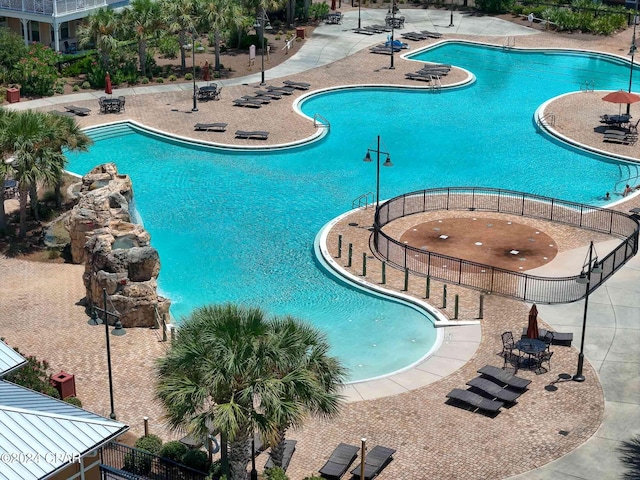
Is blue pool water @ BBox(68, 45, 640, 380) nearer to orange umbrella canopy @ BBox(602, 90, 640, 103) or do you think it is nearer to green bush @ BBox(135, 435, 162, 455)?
orange umbrella canopy @ BBox(602, 90, 640, 103)

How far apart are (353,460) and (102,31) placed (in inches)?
1676

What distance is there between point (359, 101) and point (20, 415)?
1770 inches

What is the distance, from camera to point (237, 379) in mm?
24719

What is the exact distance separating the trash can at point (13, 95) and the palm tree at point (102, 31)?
5.58 meters

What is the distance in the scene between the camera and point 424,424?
3072 cm

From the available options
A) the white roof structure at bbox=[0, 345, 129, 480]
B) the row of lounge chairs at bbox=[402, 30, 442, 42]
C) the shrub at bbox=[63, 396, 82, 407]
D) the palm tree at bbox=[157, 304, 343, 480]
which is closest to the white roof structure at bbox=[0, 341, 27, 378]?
the white roof structure at bbox=[0, 345, 129, 480]

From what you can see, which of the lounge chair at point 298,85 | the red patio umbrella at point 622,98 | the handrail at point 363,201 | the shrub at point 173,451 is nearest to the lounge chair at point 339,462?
the shrub at point 173,451

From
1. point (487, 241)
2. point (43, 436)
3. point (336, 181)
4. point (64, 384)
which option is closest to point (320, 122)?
point (336, 181)

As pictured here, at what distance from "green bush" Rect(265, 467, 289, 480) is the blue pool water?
902 centimetres

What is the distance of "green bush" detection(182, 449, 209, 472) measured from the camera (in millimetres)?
27438

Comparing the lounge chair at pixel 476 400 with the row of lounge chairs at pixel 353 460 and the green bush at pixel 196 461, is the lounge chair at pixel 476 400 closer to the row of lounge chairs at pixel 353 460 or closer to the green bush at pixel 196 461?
the row of lounge chairs at pixel 353 460

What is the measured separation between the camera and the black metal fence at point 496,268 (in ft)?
129

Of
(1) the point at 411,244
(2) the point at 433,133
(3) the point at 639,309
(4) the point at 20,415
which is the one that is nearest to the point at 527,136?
(2) the point at 433,133

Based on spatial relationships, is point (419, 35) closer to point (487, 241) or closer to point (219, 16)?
point (219, 16)
